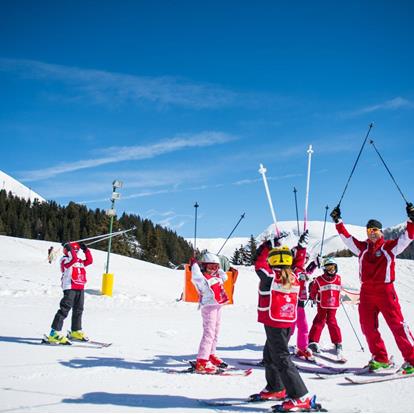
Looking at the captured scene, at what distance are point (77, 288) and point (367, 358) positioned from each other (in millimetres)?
5920

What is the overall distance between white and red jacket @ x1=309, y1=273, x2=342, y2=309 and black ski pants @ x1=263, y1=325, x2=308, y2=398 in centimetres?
324

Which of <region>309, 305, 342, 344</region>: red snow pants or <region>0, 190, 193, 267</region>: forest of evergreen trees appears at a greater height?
<region>0, 190, 193, 267</region>: forest of evergreen trees

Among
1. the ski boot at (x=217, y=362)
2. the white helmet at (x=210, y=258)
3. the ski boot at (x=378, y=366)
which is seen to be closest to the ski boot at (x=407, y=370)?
the ski boot at (x=378, y=366)

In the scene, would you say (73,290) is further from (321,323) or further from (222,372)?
(321,323)

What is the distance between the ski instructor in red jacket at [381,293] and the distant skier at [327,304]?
1372 millimetres

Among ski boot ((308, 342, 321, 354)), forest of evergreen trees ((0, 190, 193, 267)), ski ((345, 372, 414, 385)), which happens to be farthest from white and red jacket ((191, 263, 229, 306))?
forest of evergreen trees ((0, 190, 193, 267))

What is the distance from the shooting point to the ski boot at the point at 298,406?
425 centimetres

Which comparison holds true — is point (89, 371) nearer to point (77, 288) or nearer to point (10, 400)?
point (10, 400)

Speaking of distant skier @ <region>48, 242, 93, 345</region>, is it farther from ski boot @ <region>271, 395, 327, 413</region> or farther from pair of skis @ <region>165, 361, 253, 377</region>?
ski boot @ <region>271, 395, 327, 413</region>

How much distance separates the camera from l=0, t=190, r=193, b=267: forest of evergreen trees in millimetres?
87062

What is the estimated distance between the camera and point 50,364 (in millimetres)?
6113

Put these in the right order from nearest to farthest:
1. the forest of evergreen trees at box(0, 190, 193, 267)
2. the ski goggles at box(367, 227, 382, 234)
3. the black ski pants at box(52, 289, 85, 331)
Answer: the ski goggles at box(367, 227, 382, 234) < the black ski pants at box(52, 289, 85, 331) < the forest of evergreen trees at box(0, 190, 193, 267)

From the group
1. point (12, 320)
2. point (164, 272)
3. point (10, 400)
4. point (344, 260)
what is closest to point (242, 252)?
point (344, 260)

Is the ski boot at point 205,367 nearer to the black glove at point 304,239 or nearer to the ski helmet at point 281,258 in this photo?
the ski helmet at point 281,258
